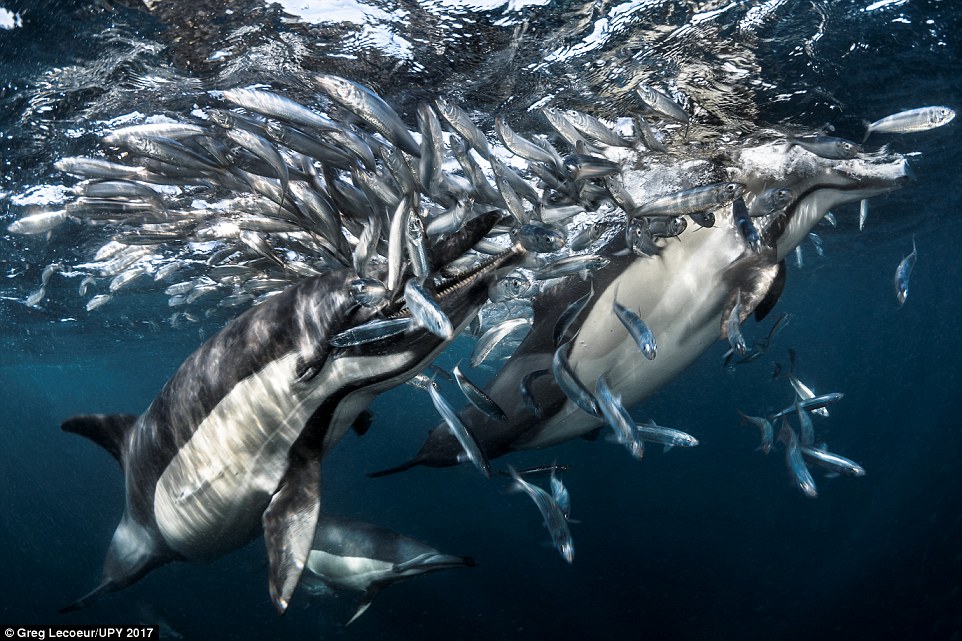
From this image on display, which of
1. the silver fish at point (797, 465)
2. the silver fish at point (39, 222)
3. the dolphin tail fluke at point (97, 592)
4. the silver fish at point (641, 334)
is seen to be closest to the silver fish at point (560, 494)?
the silver fish at point (641, 334)

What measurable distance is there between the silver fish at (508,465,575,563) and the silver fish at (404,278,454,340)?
9.76 feet

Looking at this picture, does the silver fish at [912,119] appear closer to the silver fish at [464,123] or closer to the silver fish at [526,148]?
the silver fish at [526,148]

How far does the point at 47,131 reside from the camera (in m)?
7.39

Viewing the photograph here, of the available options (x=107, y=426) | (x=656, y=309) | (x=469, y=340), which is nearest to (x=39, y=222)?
(x=107, y=426)

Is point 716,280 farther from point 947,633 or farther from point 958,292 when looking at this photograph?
point 958,292

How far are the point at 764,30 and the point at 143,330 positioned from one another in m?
30.3

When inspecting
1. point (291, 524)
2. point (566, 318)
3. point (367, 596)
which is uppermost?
point (566, 318)

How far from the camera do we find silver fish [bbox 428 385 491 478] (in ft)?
14.2

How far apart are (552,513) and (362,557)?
4.08m

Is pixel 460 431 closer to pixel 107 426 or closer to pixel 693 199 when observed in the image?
pixel 693 199

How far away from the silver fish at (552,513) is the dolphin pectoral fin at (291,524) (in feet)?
7.13

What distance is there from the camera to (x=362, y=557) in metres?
8.30

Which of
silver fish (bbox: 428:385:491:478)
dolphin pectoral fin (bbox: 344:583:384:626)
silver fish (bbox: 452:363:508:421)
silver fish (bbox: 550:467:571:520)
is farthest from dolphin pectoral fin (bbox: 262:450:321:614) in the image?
dolphin pectoral fin (bbox: 344:583:384:626)

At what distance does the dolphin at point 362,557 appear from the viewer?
803cm
